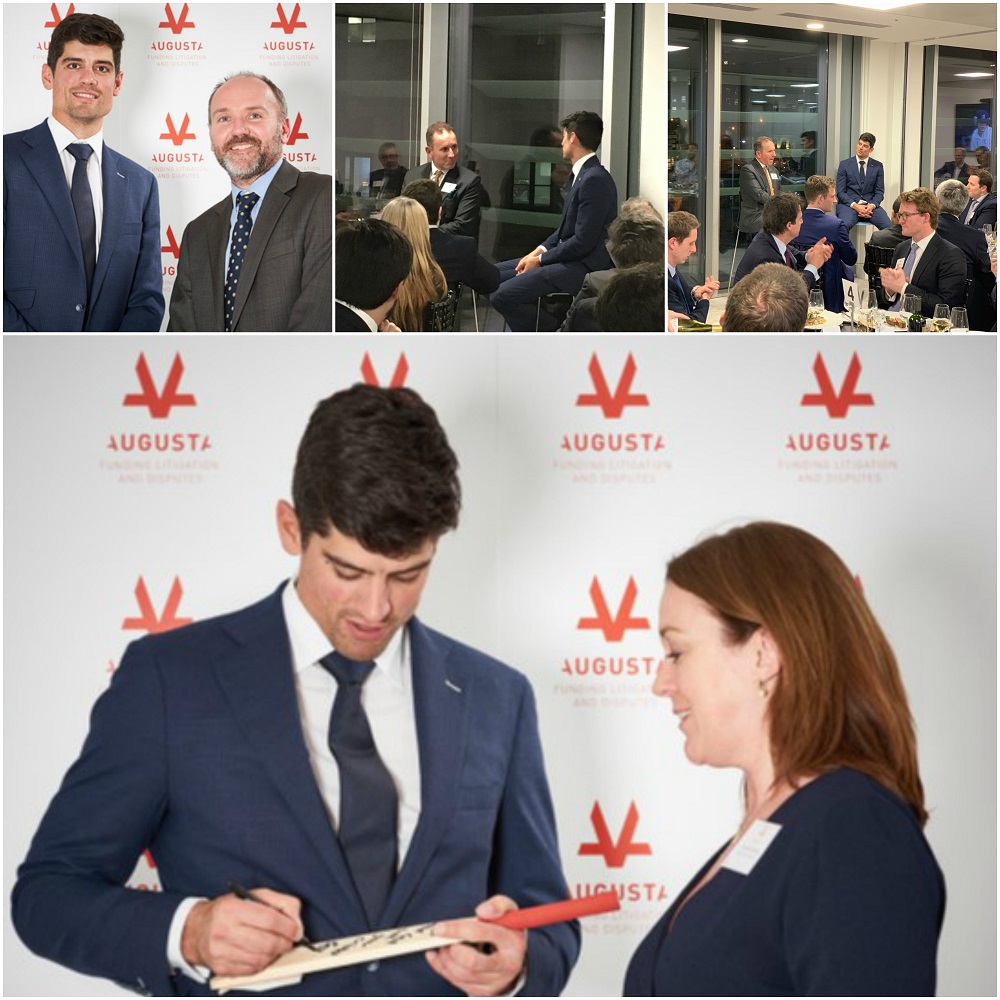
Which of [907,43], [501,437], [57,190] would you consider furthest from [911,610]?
[907,43]

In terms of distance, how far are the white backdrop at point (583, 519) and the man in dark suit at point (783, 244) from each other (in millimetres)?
4535

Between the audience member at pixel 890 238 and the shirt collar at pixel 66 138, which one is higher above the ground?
the audience member at pixel 890 238

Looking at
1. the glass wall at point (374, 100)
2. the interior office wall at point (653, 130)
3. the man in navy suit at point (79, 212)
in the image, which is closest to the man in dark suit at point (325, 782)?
the man in navy suit at point (79, 212)

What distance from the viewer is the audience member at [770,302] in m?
4.68

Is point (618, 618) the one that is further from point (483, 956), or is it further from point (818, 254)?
point (818, 254)

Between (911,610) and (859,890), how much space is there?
1063mm

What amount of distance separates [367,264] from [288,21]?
827mm

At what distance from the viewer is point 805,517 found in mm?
3051

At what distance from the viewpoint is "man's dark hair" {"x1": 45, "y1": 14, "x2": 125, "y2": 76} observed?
3800 mm

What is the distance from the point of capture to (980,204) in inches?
371

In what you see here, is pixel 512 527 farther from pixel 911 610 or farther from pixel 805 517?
pixel 911 610

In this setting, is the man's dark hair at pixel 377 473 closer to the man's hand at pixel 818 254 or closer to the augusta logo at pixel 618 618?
the augusta logo at pixel 618 618

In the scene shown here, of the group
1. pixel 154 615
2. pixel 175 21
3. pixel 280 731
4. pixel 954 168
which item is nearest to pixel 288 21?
pixel 175 21

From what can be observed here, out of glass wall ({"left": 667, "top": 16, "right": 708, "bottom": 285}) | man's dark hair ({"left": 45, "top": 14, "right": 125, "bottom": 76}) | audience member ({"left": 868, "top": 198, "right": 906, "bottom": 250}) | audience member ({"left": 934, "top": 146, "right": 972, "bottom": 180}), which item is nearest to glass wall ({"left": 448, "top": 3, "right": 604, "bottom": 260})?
man's dark hair ({"left": 45, "top": 14, "right": 125, "bottom": 76})
